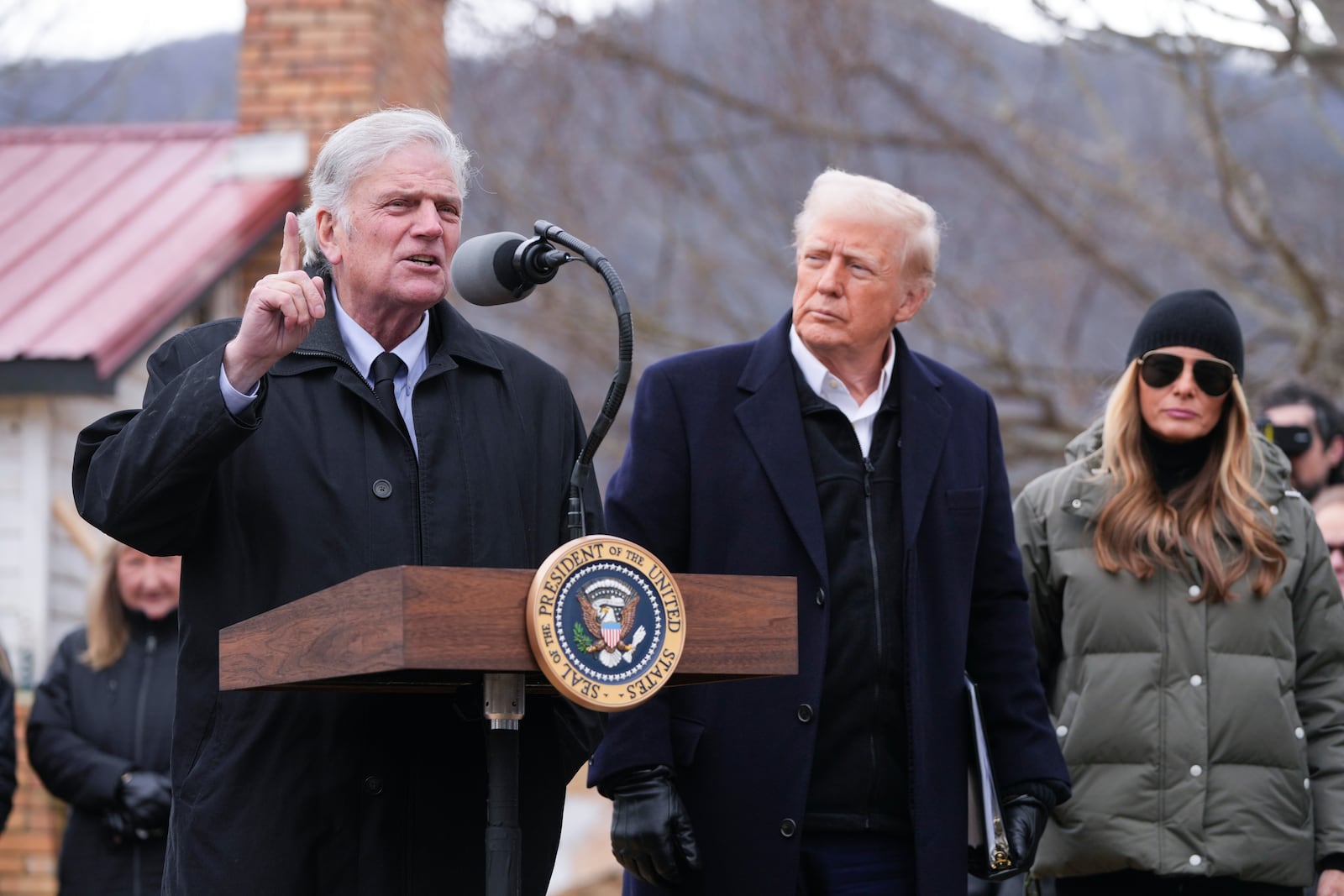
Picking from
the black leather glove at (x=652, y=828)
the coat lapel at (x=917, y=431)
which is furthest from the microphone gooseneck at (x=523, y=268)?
the coat lapel at (x=917, y=431)

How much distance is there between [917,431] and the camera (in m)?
4.03

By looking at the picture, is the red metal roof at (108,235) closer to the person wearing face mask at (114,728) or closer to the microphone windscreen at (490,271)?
the person wearing face mask at (114,728)

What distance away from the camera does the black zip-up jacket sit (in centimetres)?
550

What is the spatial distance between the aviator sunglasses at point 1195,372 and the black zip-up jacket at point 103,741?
3085 mm

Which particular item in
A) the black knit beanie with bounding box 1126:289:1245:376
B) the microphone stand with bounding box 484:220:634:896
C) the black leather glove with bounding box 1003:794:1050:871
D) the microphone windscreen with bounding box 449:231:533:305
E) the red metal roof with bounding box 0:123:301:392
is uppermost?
the red metal roof with bounding box 0:123:301:392

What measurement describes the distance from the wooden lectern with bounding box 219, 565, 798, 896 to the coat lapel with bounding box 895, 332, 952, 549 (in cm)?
112

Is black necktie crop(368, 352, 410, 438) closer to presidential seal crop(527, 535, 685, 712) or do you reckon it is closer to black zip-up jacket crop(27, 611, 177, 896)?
presidential seal crop(527, 535, 685, 712)

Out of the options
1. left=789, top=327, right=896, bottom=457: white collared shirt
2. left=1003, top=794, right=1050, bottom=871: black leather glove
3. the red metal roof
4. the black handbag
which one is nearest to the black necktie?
left=789, top=327, right=896, bottom=457: white collared shirt

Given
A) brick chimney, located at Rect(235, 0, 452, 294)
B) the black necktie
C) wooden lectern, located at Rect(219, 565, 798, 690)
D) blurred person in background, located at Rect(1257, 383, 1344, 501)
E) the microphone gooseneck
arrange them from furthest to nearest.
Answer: brick chimney, located at Rect(235, 0, 452, 294)
blurred person in background, located at Rect(1257, 383, 1344, 501)
the black necktie
the microphone gooseneck
wooden lectern, located at Rect(219, 565, 798, 690)

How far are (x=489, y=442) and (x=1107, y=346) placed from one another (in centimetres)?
1433

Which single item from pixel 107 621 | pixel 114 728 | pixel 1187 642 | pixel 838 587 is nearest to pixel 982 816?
pixel 838 587

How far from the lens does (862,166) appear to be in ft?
47.3

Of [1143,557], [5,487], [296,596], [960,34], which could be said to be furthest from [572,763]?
[960,34]

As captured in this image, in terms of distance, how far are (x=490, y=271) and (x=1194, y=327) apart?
2.36m
